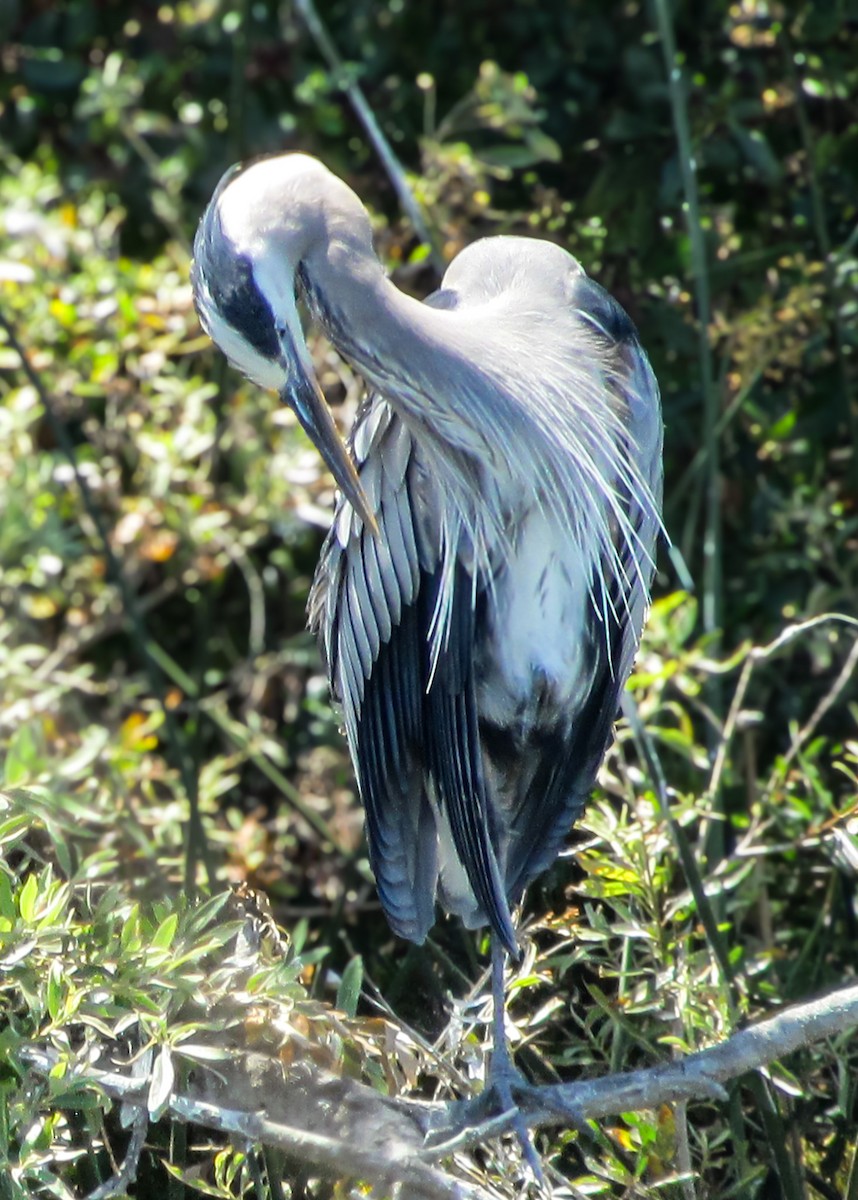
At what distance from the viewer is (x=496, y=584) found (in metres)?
1.72

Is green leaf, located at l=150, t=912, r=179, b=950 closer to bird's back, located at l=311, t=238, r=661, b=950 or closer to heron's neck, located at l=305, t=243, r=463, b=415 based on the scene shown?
bird's back, located at l=311, t=238, r=661, b=950

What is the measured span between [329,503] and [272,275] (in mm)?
1352

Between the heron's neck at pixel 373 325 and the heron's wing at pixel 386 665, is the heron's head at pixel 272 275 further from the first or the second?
the heron's wing at pixel 386 665

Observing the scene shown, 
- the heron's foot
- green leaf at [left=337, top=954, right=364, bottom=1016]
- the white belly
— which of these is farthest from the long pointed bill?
the heron's foot

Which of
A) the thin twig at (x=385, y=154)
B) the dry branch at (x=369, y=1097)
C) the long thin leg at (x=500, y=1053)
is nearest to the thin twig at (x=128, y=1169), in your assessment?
the dry branch at (x=369, y=1097)

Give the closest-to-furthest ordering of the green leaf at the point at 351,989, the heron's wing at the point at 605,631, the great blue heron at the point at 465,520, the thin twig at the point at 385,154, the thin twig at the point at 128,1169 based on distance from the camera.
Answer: the thin twig at the point at 128,1169, the great blue heron at the point at 465,520, the green leaf at the point at 351,989, the heron's wing at the point at 605,631, the thin twig at the point at 385,154

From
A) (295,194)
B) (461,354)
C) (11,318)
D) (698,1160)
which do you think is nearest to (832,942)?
(698,1160)

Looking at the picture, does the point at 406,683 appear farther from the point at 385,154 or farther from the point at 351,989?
the point at 385,154

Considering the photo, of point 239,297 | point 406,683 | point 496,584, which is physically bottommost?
point 406,683

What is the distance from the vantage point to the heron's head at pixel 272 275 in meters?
1.47

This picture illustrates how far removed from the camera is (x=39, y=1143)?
1443 millimetres

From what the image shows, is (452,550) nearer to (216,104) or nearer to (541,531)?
(541,531)

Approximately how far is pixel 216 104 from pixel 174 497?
2.74 ft

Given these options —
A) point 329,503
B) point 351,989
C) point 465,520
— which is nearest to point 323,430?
point 465,520
